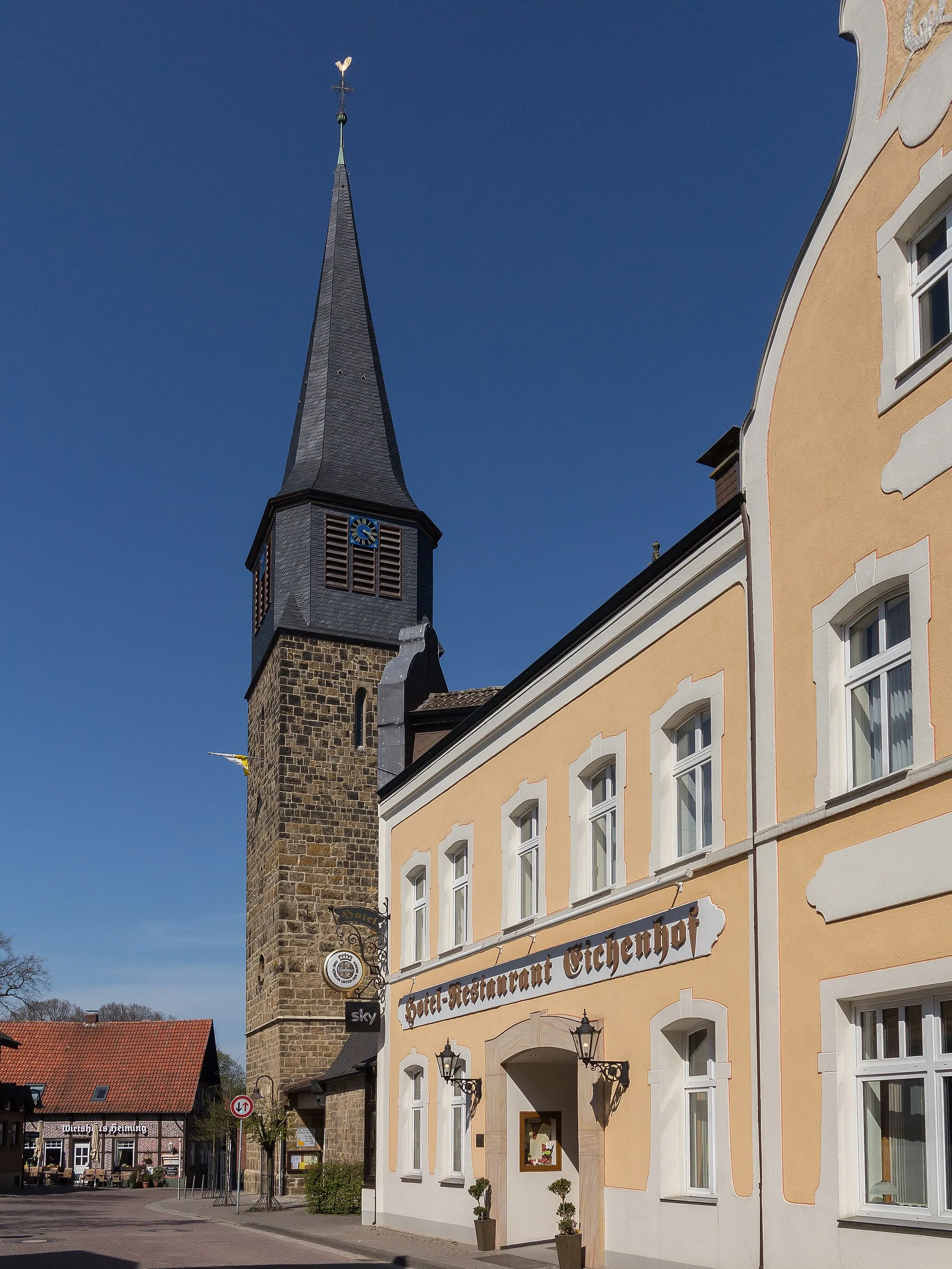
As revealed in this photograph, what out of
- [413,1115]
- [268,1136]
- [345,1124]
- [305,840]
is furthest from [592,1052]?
[305,840]

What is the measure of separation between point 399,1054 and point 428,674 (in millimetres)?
9650

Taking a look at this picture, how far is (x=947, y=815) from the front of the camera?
30.6 feet

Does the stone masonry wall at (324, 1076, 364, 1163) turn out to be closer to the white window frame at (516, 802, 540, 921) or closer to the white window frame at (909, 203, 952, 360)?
the white window frame at (516, 802, 540, 921)

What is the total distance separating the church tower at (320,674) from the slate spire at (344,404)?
53mm

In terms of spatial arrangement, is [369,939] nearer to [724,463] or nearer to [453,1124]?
[453,1124]

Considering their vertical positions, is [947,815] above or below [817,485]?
below

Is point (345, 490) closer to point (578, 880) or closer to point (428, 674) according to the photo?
point (428, 674)

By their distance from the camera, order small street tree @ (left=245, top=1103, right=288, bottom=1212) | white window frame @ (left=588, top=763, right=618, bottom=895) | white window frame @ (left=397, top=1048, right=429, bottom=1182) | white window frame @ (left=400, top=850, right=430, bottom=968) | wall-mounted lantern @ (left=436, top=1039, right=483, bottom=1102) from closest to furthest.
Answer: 1. white window frame @ (left=588, top=763, right=618, bottom=895)
2. wall-mounted lantern @ (left=436, top=1039, right=483, bottom=1102)
3. white window frame @ (left=397, top=1048, right=429, bottom=1182)
4. white window frame @ (left=400, top=850, right=430, bottom=968)
5. small street tree @ (left=245, top=1103, right=288, bottom=1212)

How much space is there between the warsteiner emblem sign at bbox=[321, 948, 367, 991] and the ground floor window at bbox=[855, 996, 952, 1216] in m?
27.0

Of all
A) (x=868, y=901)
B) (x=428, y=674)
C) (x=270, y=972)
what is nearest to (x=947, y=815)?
(x=868, y=901)

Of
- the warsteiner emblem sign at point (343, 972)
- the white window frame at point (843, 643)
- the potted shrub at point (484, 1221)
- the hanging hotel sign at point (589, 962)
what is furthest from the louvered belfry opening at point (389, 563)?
the white window frame at point (843, 643)

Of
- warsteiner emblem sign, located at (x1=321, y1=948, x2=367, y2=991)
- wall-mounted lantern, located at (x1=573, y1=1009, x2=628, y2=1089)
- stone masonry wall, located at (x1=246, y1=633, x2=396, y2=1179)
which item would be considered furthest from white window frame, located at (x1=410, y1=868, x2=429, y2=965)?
warsteiner emblem sign, located at (x1=321, y1=948, x2=367, y2=991)

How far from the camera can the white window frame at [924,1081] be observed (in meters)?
9.20

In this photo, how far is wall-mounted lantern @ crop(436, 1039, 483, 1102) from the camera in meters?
18.6
